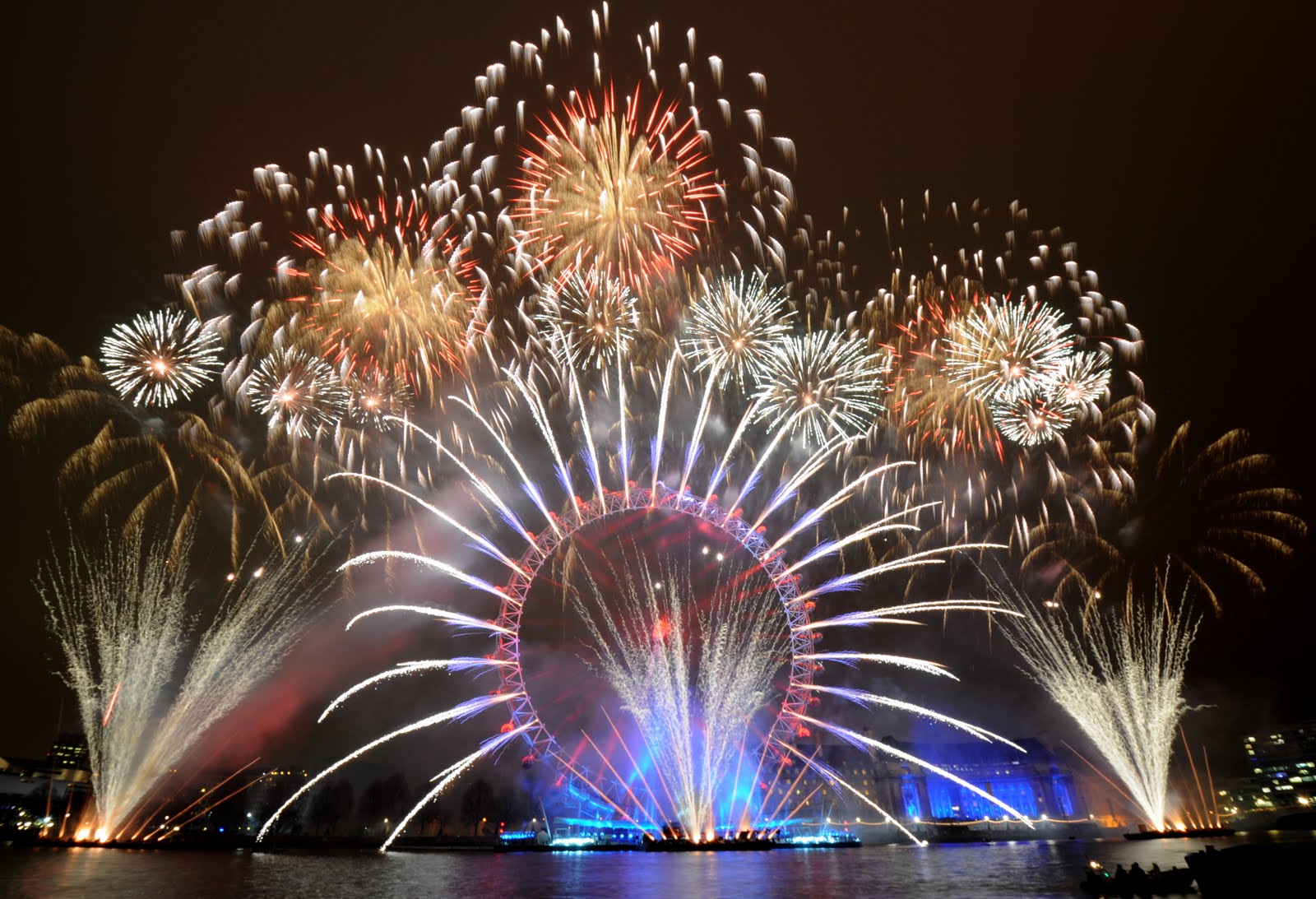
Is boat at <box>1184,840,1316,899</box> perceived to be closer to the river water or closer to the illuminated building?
the river water

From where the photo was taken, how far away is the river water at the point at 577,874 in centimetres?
2886

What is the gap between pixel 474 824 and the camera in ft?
349

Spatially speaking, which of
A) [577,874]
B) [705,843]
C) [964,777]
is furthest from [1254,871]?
[964,777]

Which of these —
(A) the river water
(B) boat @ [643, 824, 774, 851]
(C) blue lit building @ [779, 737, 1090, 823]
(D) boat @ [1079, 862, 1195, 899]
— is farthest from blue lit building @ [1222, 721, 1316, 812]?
(D) boat @ [1079, 862, 1195, 899]

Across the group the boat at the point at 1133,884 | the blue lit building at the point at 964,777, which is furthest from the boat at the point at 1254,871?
the blue lit building at the point at 964,777

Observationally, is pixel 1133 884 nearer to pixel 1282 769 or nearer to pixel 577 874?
pixel 577 874

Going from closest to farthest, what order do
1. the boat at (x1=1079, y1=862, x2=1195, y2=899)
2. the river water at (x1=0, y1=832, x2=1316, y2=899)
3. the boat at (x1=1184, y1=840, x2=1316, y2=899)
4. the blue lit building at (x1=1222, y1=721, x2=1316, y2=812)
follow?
1. the boat at (x1=1184, y1=840, x2=1316, y2=899)
2. the boat at (x1=1079, y1=862, x2=1195, y2=899)
3. the river water at (x1=0, y1=832, x2=1316, y2=899)
4. the blue lit building at (x1=1222, y1=721, x2=1316, y2=812)

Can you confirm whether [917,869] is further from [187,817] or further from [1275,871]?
[187,817]

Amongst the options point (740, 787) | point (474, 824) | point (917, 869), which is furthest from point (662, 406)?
point (474, 824)

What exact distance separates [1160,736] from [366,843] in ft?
288

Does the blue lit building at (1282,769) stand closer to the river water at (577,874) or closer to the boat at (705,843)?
the river water at (577,874)

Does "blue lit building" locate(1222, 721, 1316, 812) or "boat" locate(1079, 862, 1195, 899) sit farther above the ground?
"blue lit building" locate(1222, 721, 1316, 812)

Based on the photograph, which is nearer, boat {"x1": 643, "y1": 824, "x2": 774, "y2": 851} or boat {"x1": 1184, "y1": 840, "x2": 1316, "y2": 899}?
boat {"x1": 1184, "y1": 840, "x2": 1316, "y2": 899}

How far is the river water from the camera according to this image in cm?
2886
